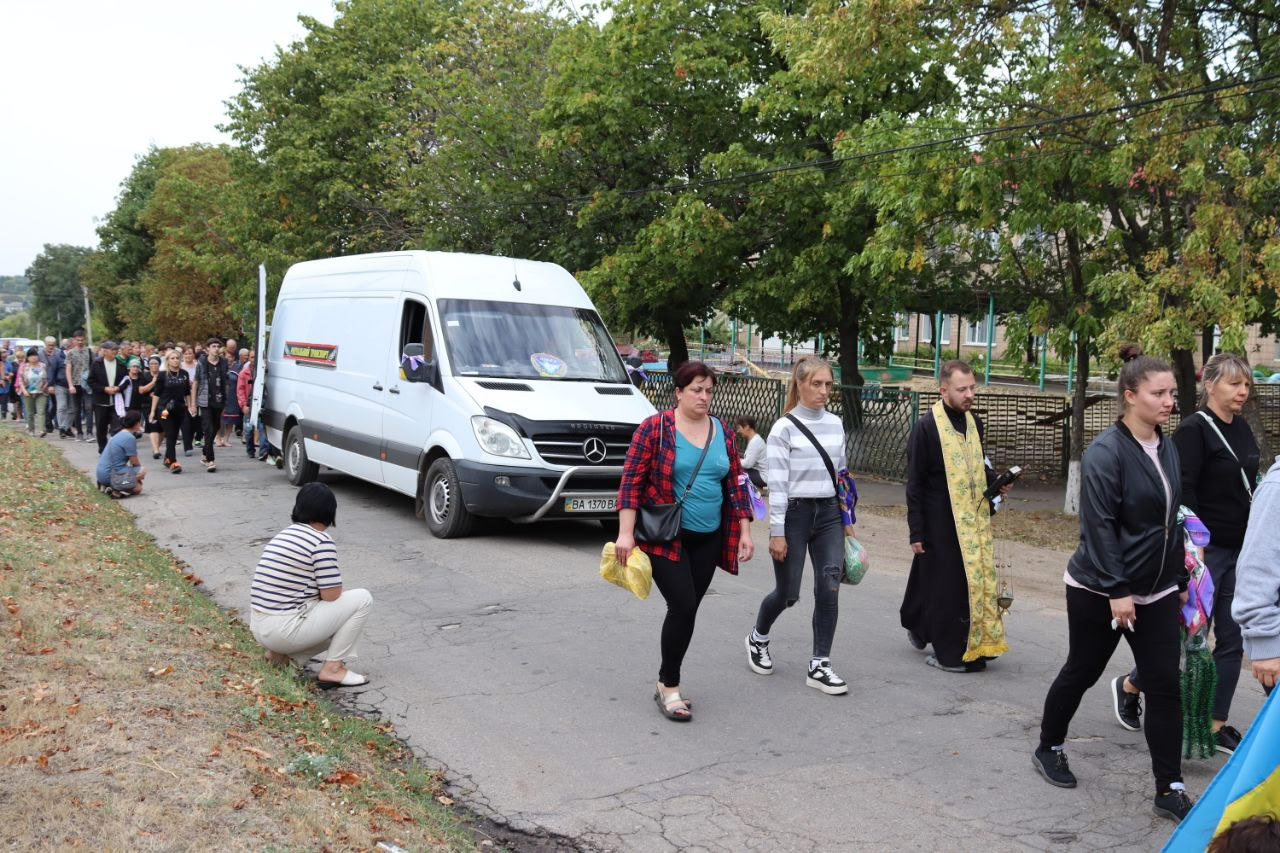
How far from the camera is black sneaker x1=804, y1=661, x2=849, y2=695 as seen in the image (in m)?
6.06

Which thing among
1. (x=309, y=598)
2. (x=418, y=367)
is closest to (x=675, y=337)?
(x=418, y=367)

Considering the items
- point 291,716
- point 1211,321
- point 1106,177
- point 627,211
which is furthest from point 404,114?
point 291,716

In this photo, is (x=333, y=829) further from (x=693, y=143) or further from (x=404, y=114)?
(x=404, y=114)

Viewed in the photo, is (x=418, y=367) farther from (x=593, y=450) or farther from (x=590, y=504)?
(x=590, y=504)

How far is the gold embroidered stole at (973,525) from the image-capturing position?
627 centimetres

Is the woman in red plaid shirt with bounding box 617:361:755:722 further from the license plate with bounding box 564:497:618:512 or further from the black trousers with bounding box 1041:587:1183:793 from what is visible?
the license plate with bounding box 564:497:618:512

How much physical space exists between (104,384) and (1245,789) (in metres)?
17.4

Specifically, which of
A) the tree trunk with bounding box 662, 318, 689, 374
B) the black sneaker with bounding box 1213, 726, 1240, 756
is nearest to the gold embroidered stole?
the black sneaker with bounding box 1213, 726, 1240, 756

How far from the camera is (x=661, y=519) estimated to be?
17.7 ft

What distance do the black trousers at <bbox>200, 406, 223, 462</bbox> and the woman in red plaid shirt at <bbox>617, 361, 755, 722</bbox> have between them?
12.3 m

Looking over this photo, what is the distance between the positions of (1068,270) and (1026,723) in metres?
10.0

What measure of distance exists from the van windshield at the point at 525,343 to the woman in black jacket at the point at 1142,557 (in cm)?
708

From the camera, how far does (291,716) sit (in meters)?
5.40

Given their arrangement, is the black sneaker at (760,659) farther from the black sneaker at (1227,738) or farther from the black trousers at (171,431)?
the black trousers at (171,431)
